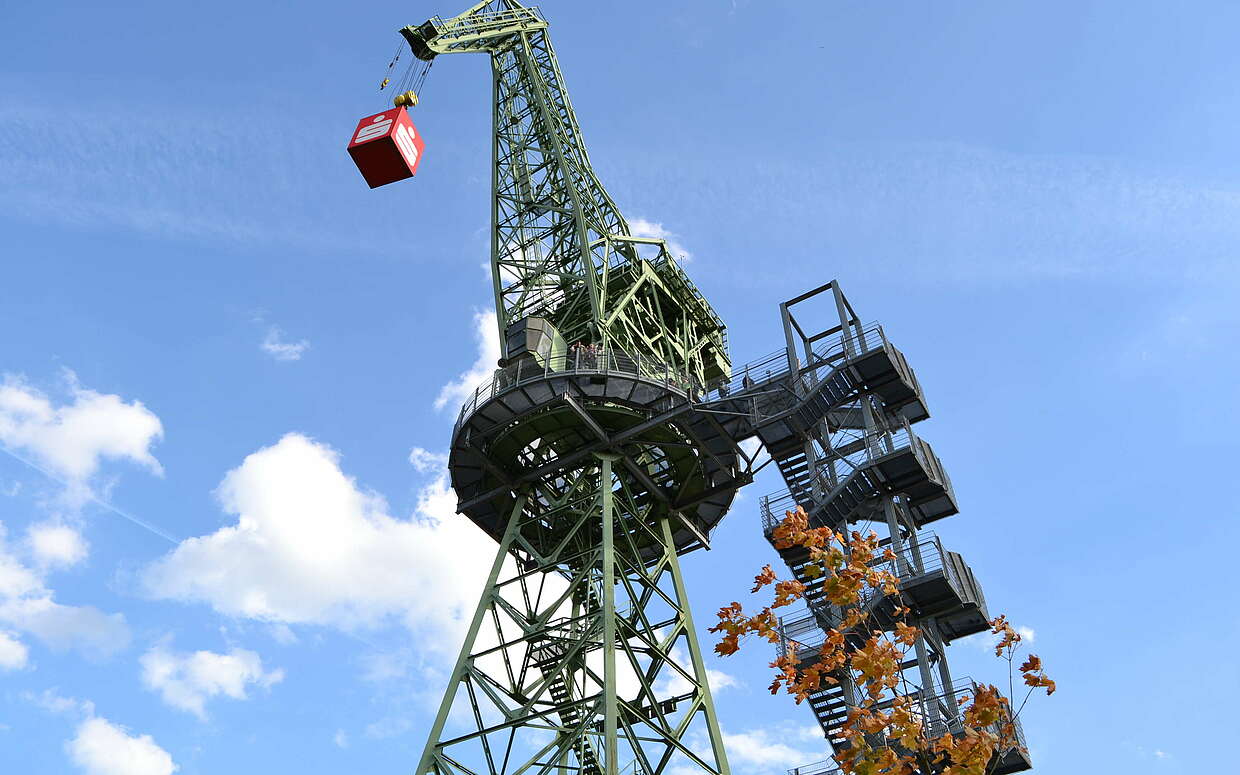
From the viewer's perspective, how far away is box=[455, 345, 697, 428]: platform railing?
1359 inches

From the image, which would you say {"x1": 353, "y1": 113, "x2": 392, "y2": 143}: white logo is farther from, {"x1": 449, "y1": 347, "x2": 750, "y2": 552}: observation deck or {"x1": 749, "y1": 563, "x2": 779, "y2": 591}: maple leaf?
{"x1": 749, "y1": 563, "x2": 779, "y2": 591}: maple leaf

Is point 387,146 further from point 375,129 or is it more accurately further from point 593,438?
point 593,438

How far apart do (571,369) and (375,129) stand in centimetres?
1021

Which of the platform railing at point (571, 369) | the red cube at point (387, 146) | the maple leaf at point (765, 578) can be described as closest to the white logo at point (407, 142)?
the red cube at point (387, 146)

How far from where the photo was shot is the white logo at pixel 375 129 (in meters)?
35.6

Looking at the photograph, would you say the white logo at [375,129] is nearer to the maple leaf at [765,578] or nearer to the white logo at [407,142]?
the white logo at [407,142]

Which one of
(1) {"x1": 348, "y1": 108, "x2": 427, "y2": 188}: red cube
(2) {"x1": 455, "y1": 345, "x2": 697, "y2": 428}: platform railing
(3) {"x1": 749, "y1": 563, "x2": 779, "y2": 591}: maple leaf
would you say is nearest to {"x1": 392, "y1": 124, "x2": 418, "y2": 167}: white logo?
(1) {"x1": 348, "y1": 108, "x2": 427, "y2": 188}: red cube

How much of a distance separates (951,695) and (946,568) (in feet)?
12.1

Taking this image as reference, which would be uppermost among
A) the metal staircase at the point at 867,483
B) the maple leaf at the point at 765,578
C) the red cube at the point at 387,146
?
the red cube at the point at 387,146

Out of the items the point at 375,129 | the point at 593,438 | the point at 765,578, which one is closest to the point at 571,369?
the point at 593,438

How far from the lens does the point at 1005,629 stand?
13688mm

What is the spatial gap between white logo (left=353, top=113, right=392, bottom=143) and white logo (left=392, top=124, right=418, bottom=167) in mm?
367

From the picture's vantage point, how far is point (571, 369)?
3478 cm

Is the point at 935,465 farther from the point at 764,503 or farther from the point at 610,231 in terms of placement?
the point at 610,231
